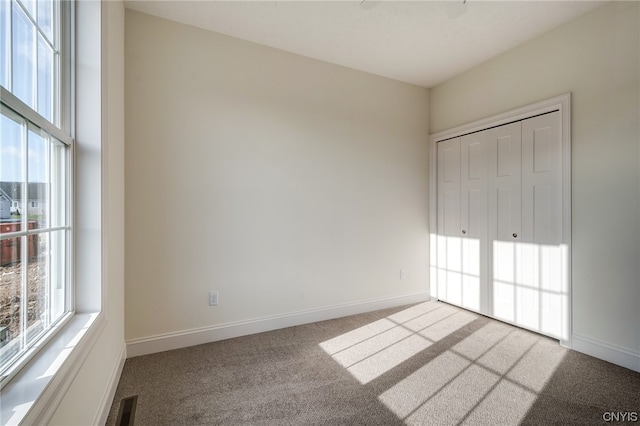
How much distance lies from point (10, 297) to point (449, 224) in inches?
150

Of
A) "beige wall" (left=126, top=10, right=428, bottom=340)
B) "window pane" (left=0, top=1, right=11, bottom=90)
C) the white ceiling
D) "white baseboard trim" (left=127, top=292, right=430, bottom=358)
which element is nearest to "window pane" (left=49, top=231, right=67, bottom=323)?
"window pane" (left=0, top=1, right=11, bottom=90)

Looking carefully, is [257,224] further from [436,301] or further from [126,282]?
[436,301]

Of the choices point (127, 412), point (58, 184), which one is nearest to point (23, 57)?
point (58, 184)

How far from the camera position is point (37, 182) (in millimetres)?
1205

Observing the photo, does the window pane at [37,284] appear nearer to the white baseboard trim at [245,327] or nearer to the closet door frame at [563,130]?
the white baseboard trim at [245,327]

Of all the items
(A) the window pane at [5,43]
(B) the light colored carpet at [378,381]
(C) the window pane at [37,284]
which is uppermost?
(A) the window pane at [5,43]

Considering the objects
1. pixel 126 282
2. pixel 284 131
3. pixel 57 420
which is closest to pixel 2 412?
pixel 57 420

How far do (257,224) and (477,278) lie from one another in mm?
2526

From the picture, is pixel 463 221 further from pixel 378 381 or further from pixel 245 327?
pixel 245 327

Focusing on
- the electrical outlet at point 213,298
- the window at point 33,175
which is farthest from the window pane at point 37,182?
the electrical outlet at point 213,298

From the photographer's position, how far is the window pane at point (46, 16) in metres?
1.26

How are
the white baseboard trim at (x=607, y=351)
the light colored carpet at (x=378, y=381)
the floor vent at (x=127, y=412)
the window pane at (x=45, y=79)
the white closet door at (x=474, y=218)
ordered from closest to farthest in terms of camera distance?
the floor vent at (x=127, y=412) → the window pane at (x=45, y=79) → the light colored carpet at (x=378, y=381) → the white baseboard trim at (x=607, y=351) → the white closet door at (x=474, y=218)

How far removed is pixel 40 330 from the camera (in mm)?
1205

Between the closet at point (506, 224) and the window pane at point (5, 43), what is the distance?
3582 mm
